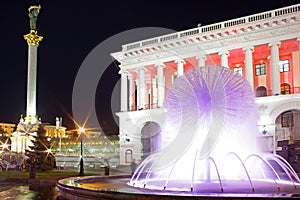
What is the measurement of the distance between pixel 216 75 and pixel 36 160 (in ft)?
70.3

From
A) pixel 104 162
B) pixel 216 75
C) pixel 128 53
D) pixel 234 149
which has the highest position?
pixel 128 53

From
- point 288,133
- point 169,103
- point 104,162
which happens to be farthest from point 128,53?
point 169,103

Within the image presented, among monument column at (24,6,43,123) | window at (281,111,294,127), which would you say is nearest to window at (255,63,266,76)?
window at (281,111,294,127)

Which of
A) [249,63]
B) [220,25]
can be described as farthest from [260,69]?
[220,25]

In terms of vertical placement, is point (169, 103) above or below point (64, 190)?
above

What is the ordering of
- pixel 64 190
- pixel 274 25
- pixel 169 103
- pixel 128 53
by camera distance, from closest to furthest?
pixel 64 190 → pixel 169 103 → pixel 274 25 → pixel 128 53

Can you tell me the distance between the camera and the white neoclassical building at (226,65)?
111 ft

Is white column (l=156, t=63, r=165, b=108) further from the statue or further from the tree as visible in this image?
the statue

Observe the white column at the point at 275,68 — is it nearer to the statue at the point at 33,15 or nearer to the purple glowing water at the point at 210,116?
the purple glowing water at the point at 210,116

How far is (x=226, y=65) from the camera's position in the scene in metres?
37.8

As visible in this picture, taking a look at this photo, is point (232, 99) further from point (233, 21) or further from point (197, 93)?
point (233, 21)

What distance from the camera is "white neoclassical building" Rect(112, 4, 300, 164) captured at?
33.8 m

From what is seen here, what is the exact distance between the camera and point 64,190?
1220cm

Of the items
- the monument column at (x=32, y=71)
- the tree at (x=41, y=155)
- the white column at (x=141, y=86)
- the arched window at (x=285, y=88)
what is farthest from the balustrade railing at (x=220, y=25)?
the tree at (x=41, y=155)
